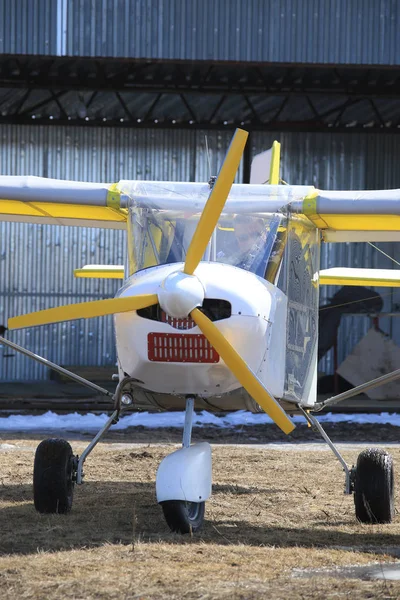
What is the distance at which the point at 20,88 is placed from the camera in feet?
67.4

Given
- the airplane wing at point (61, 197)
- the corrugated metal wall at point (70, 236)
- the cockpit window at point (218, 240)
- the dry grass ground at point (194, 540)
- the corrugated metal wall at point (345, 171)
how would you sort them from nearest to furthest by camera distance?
1. the dry grass ground at point (194, 540)
2. the cockpit window at point (218, 240)
3. the airplane wing at point (61, 197)
4. the corrugated metal wall at point (70, 236)
5. the corrugated metal wall at point (345, 171)

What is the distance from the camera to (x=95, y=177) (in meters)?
22.2

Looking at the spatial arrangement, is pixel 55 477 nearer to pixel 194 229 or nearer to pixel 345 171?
pixel 194 229

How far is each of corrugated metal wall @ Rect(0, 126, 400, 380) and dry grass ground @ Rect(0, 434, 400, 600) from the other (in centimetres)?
1204

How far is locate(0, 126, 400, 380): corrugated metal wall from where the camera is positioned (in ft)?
72.8

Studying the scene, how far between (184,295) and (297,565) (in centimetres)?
162

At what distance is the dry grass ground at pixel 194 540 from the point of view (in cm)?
479

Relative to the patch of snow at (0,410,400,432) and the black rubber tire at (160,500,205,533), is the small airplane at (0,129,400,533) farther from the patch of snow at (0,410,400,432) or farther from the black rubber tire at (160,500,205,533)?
the patch of snow at (0,410,400,432)

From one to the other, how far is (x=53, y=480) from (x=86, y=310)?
1.51 m

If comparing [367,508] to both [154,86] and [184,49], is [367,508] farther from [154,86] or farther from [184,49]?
[154,86]

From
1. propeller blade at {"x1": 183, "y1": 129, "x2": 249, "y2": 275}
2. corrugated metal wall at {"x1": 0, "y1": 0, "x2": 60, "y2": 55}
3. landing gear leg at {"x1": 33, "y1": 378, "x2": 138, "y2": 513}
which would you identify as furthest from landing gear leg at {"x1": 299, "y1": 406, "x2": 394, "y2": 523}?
corrugated metal wall at {"x1": 0, "y1": 0, "x2": 60, "y2": 55}

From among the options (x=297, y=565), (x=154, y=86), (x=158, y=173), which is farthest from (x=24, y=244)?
(x=297, y=565)

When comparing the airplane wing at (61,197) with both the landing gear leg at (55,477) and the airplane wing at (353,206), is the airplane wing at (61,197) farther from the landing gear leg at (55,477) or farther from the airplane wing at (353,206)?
the landing gear leg at (55,477)

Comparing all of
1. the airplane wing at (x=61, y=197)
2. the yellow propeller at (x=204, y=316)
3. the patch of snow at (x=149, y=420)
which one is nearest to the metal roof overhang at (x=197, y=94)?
the patch of snow at (x=149, y=420)
